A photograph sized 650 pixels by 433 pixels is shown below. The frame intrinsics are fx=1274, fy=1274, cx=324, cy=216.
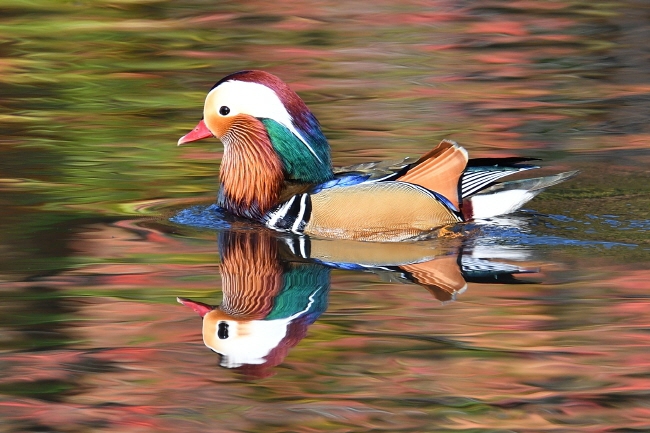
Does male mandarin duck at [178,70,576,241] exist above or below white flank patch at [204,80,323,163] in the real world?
below

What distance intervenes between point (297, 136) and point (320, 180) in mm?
314

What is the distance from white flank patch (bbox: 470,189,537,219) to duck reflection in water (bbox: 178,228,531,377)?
1.44ft

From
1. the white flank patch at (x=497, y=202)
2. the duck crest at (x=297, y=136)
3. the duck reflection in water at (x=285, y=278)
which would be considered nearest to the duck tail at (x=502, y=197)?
the white flank patch at (x=497, y=202)

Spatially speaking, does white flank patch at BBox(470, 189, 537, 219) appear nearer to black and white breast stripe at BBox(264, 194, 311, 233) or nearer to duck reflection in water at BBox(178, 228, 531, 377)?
duck reflection in water at BBox(178, 228, 531, 377)

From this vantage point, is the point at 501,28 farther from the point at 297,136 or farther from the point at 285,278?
the point at 285,278

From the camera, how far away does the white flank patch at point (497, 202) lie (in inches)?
309

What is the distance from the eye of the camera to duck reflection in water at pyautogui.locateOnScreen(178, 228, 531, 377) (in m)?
5.90

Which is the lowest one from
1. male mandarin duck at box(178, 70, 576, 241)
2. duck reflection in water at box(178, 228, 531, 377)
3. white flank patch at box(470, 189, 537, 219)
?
duck reflection in water at box(178, 228, 531, 377)

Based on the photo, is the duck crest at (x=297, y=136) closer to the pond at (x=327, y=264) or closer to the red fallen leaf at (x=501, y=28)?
the pond at (x=327, y=264)

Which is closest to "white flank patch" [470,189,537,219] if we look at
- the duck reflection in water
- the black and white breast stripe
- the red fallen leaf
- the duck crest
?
the duck reflection in water

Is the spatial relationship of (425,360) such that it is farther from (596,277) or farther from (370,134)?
(370,134)

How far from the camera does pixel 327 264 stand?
704 cm

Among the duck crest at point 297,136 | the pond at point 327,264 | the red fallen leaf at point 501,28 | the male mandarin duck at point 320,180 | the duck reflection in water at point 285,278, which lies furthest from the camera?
the red fallen leaf at point 501,28

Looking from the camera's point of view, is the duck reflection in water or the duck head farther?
the duck head
